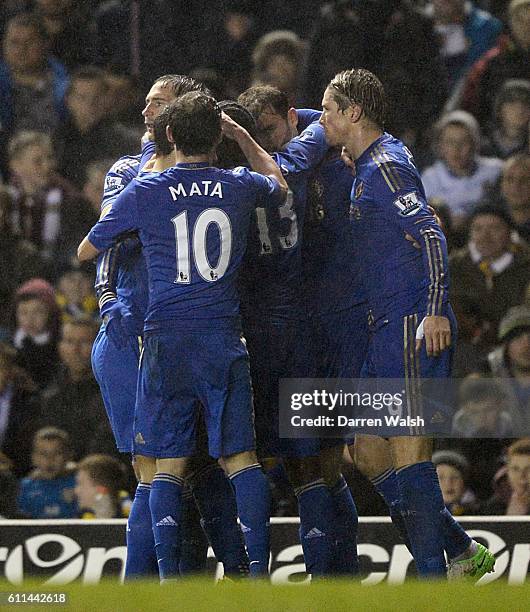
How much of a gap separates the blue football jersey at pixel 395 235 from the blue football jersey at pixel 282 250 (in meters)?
0.23

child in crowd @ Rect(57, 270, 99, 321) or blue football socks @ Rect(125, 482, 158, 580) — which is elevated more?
child in crowd @ Rect(57, 270, 99, 321)

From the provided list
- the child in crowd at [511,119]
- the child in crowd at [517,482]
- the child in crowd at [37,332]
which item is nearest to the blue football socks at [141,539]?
the child in crowd at [517,482]

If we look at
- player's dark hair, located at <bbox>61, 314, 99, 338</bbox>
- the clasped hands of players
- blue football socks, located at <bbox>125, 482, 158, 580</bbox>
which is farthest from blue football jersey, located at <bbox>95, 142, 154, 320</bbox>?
player's dark hair, located at <bbox>61, 314, 99, 338</bbox>

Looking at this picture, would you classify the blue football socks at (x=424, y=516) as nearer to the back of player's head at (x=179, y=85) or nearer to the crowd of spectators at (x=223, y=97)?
the back of player's head at (x=179, y=85)

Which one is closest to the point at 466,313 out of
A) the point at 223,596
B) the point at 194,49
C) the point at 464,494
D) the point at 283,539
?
the point at 464,494

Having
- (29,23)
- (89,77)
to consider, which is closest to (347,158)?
(89,77)

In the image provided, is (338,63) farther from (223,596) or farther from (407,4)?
(223,596)

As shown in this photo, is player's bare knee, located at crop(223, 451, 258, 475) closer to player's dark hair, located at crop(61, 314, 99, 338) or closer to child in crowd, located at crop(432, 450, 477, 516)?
child in crowd, located at crop(432, 450, 477, 516)

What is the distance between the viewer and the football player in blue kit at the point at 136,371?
4645 mm

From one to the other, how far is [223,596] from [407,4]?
5123mm

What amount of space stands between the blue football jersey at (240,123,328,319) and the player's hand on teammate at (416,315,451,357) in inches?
22.7

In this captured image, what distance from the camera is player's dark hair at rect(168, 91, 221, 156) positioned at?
4445mm

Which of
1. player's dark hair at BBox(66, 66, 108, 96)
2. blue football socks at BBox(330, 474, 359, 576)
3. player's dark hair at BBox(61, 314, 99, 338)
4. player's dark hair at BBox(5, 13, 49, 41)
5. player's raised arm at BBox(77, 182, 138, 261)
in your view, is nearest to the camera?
player's raised arm at BBox(77, 182, 138, 261)

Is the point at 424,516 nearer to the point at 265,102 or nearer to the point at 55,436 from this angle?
the point at 265,102
